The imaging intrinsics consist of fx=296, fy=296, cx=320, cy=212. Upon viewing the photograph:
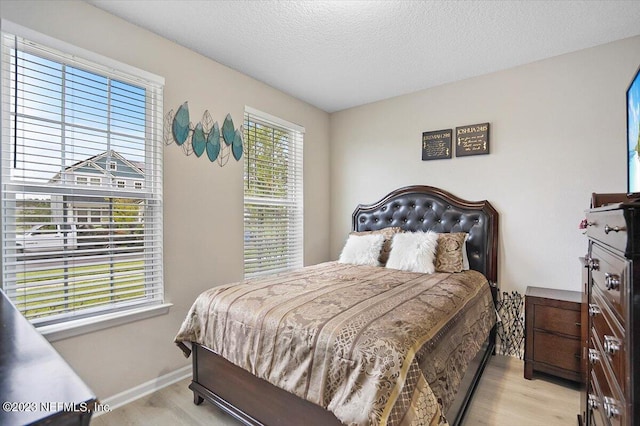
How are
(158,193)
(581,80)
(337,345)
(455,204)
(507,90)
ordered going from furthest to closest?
(455,204) < (507,90) < (581,80) < (158,193) < (337,345)

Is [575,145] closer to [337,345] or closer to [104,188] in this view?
[337,345]

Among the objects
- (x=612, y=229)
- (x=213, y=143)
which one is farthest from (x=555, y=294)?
(x=213, y=143)

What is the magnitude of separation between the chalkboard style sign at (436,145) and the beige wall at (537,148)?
65mm

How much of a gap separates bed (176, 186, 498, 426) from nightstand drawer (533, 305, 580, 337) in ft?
1.13

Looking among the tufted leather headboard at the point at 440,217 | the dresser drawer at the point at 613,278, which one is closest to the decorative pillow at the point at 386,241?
the tufted leather headboard at the point at 440,217

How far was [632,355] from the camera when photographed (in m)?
0.70

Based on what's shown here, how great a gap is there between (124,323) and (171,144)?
138 centimetres

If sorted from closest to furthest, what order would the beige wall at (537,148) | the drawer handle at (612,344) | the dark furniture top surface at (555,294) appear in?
the drawer handle at (612,344) < the dark furniture top surface at (555,294) < the beige wall at (537,148)

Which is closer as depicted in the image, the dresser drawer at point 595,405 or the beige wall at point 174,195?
the dresser drawer at point 595,405

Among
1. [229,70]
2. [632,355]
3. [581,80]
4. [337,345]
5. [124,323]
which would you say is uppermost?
[229,70]

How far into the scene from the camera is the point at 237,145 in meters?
2.88

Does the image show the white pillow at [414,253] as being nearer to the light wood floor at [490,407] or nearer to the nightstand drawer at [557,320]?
the nightstand drawer at [557,320]

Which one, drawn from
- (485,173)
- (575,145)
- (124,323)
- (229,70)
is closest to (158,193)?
(124,323)

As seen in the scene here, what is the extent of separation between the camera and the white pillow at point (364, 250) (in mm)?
2979
